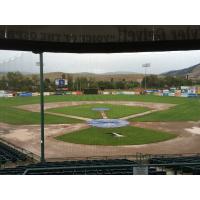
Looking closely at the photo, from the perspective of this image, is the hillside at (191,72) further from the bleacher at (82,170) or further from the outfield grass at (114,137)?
the bleacher at (82,170)

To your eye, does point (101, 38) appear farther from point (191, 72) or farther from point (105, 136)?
point (191, 72)

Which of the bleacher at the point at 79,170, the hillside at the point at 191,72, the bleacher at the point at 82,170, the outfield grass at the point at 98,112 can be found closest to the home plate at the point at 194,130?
the outfield grass at the point at 98,112

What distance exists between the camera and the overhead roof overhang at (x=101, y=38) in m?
13.5

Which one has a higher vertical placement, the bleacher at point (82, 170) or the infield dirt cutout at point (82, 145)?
the bleacher at point (82, 170)

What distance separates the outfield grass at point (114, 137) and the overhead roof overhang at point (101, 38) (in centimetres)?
780

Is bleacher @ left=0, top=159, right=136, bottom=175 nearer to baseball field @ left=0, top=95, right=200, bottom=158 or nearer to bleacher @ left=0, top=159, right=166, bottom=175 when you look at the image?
bleacher @ left=0, top=159, right=166, bottom=175

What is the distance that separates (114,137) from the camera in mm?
24438

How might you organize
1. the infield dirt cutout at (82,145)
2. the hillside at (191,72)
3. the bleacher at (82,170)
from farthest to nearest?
1. the hillside at (191,72)
2. the infield dirt cutout at (82,145)
3. the bleacher at (82,170)

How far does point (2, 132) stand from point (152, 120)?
1555cm

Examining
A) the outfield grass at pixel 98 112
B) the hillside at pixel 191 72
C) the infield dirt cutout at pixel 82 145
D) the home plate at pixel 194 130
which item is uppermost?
the hillside at pixel 191 72
